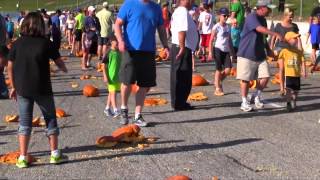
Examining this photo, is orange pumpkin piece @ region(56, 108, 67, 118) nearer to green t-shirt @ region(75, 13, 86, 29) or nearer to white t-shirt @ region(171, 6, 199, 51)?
white t-shirt @ region(171, 6, 199, 51)

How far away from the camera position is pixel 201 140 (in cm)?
878

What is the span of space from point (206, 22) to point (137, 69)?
1086 centimetres

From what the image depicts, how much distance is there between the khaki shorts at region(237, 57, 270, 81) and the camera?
440 inches

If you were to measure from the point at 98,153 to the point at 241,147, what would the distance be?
1.83 meters

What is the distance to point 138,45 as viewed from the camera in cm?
964

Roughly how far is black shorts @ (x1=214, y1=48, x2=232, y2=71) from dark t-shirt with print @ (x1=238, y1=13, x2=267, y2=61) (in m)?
1.83

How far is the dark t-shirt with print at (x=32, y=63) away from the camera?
7.16m

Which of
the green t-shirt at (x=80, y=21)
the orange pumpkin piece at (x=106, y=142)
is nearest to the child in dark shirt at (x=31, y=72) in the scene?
the orange pumpkin piece at (x=106, y=142)

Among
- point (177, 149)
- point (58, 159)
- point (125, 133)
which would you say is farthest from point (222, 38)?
point (58, 159)

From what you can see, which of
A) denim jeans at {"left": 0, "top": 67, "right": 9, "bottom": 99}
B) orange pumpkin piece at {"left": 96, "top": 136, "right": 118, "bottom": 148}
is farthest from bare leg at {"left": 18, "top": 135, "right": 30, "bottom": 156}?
denim jeans at {"left": 0, "top": 67, "right": 9, "bottom": 99}

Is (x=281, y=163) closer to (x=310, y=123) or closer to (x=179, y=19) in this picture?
(x=310, y=123)

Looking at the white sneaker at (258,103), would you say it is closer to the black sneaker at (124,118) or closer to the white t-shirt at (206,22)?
the black sneaker at (124,118)

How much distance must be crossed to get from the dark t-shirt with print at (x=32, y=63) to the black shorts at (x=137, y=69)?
2447 millimetres

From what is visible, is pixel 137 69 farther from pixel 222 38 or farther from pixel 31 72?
pixel 222 38
